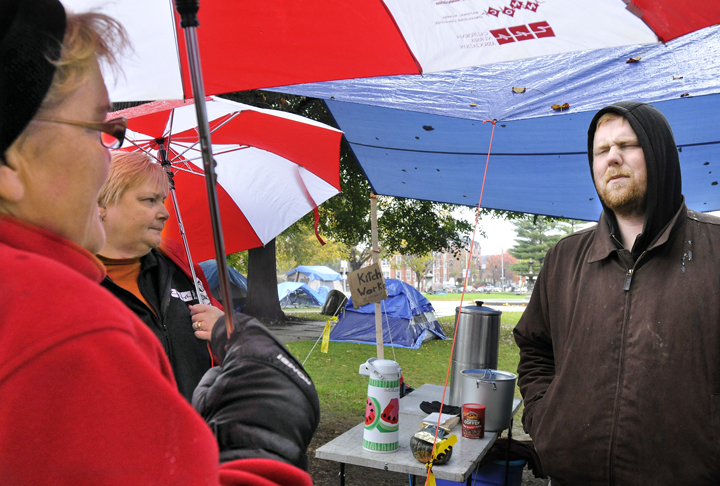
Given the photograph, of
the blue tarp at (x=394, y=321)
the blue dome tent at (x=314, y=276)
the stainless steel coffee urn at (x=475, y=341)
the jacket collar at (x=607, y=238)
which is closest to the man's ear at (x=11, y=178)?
the jacket collar at (x=607, y=238)

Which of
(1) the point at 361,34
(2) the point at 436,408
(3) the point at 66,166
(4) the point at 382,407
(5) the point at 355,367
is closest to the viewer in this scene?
(3) the point at 66,166

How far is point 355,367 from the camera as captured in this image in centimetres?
931

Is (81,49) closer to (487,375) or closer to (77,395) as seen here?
(77,395)

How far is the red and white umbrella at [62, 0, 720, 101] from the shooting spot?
1.84 metres

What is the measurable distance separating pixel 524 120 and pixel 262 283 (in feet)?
38.6

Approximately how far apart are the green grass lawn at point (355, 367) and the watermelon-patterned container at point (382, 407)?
3871 mm

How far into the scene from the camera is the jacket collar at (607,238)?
194cm

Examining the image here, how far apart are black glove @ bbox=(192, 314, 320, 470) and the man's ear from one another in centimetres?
35

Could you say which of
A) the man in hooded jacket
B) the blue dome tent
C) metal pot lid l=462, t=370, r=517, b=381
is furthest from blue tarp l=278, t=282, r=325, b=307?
the man in hooded jacket

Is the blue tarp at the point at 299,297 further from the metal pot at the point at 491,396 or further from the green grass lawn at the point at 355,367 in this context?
the metal pot at the point at 491,396

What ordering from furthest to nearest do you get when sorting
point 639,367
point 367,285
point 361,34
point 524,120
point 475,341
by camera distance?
point 367,285 < point 524,120 < point 475,341 < point 361,34 < point 639,367

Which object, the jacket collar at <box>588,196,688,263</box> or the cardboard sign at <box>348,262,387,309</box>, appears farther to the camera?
the cardboard sign at <box>348,262,387,309</box>

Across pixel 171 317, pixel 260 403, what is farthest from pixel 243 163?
pixel 260 403

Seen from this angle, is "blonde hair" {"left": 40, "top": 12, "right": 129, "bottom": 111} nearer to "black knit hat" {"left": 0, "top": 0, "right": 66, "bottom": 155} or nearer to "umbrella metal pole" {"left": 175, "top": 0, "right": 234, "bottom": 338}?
"black knit hat" {"left": 0, "top": 0, "right": 66, "bottom": 155}
